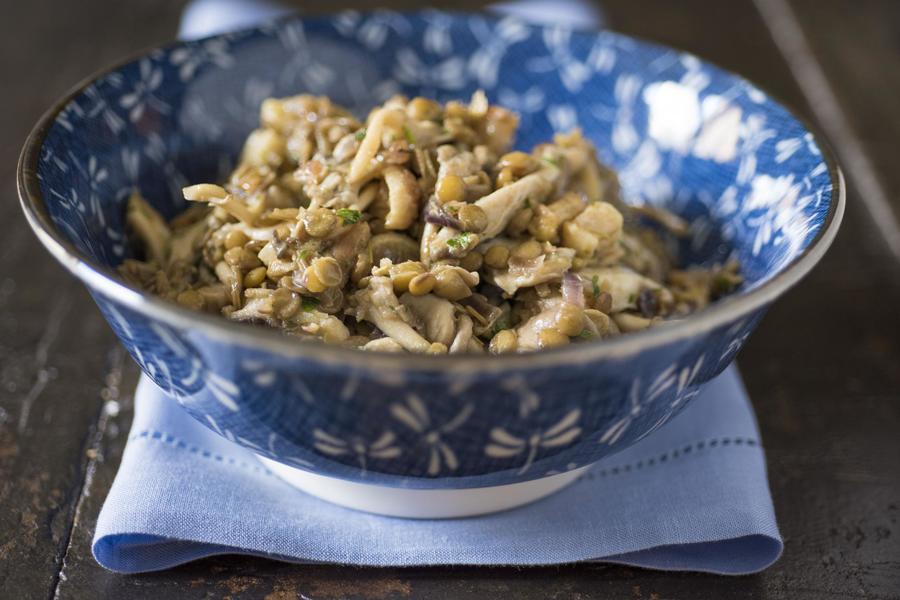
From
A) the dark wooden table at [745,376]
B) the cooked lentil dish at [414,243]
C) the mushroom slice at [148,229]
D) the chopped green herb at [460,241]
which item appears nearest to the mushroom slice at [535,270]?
the cooked lentil dish at [414,243]

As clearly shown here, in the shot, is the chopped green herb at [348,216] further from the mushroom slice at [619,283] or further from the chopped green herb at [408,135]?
the mushroom slice at [619,283]

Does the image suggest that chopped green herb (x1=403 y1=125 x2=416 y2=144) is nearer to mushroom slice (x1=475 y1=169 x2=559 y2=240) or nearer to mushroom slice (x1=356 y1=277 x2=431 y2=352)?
mushroom slice (x1=475 y1=169 x2=559 y2=240)

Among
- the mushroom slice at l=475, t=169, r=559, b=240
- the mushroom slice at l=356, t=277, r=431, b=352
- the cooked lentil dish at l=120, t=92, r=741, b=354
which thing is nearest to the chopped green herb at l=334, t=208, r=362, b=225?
the cooked lentil dish at l=120, t=92, r=741, b=354

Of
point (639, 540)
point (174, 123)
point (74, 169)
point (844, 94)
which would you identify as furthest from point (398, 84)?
point (844, 94)

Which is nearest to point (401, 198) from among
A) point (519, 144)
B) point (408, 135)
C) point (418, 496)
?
point (408, 135)

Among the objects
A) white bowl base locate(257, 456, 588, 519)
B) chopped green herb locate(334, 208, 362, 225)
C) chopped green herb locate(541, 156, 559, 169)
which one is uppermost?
chopped green herb locate(334, 208, 362, 225)

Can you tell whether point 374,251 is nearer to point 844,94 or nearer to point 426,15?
point 426,15

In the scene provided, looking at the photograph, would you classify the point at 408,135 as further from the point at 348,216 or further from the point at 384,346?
the point at 384,346
